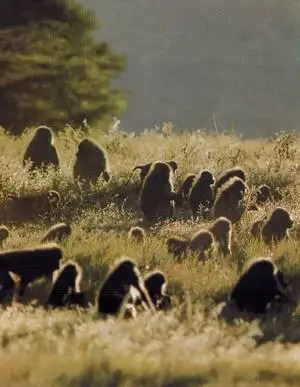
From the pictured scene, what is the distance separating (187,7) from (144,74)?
58 centimetres

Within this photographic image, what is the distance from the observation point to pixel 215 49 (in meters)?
6.66

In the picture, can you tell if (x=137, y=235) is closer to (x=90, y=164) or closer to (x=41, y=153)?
(x=90, y=164)

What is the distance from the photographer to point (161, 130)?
293 inches

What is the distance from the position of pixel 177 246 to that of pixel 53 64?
2.49 metres

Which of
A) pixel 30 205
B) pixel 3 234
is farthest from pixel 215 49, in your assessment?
pixel 3 234

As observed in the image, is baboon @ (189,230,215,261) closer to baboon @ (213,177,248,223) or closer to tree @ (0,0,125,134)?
baboon @ (213,177,248,223)

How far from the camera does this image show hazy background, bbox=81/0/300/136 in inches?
258

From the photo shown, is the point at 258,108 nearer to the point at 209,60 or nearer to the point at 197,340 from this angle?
the point at 209,60

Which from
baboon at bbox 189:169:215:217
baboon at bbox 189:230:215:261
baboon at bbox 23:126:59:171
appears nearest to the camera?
baboon at bbox 189:230:215:261

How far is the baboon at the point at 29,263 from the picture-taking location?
5.12m

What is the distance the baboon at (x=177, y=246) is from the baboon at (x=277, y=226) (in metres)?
0.54

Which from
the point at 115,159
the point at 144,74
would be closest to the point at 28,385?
the point at 144,74

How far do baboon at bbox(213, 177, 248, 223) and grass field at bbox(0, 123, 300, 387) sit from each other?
0.12m

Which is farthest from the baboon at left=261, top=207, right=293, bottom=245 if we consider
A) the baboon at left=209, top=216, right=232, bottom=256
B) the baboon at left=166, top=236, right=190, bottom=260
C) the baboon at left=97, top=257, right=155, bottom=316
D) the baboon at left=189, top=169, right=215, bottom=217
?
the baboon at left=97, top=257, right=155, bottom=316
